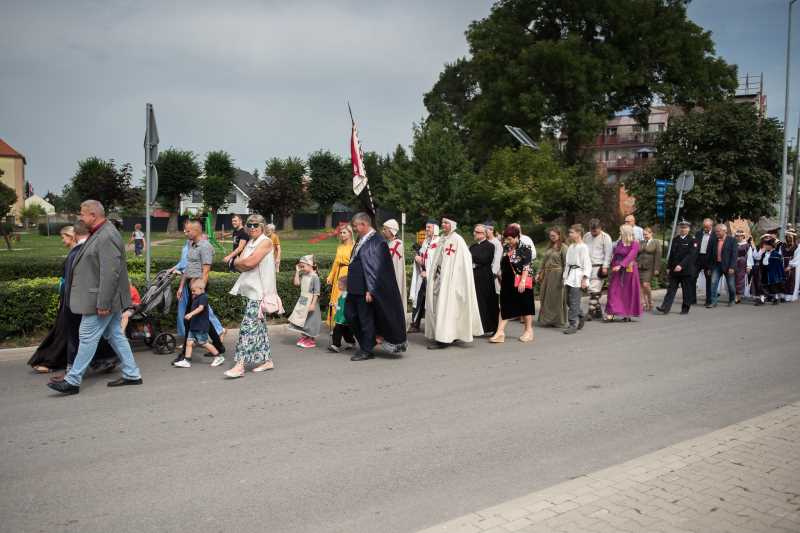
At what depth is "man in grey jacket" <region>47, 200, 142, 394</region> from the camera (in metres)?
6.66

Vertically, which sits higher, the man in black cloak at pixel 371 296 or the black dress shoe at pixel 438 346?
the man in black cloak at pixel 371 296

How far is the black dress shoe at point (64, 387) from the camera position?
6.66 metres

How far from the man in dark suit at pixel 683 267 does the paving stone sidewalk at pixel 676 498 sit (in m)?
9.23

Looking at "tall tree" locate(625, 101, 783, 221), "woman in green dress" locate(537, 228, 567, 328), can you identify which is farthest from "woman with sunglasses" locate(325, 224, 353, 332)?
"tall tree" locate(625, 101, 783, 221)

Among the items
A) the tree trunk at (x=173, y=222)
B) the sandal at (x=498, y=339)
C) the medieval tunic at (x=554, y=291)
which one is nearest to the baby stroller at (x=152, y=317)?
the sandal at (x=498, y=339)

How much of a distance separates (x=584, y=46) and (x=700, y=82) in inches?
292

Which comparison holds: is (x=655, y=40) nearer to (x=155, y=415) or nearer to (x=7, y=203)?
(x=155, y=415)

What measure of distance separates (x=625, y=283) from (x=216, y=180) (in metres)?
64.0

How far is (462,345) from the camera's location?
1000cm

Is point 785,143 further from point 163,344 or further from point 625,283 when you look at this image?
point 163,344

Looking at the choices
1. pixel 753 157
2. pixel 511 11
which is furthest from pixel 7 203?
pixel 753 157

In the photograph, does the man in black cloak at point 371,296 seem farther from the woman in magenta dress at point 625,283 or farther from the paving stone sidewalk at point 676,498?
the woman in magenta dress at point 625,283

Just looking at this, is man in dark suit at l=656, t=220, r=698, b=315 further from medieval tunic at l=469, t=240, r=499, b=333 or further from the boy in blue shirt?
the boy in blue shirt

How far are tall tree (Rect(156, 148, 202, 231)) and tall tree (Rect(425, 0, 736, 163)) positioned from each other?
123ft
